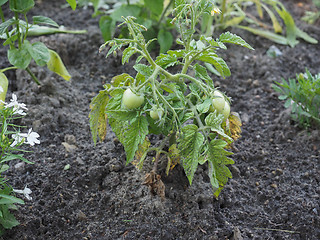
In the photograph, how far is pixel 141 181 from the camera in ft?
5.23

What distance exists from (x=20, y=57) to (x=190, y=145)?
0.99 meters

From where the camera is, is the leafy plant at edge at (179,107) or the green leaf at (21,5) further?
the green leaf at (21,5)

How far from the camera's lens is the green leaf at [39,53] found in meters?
1.80

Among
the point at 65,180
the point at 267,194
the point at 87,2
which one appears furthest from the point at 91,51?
the point at 267,194

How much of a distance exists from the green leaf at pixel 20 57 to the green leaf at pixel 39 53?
0.9 inches

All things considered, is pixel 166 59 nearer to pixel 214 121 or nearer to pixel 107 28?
pixel 214 121

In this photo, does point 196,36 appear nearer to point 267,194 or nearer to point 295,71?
point 295,71

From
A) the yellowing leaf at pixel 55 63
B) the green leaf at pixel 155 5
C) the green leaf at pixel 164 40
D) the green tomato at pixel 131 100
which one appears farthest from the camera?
the green leaf at pixel 164 40

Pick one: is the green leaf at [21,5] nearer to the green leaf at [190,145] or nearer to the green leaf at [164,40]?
the green leaf at [164,40]

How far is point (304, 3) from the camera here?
329 cm

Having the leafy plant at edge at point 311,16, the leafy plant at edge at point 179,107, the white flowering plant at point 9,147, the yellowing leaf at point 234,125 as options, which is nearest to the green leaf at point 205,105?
the leafy plant at edge at point 179,107

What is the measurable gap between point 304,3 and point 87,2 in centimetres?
181

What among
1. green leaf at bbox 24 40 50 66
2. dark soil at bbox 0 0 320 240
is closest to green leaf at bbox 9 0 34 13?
green leaf at bbox 24 40 50 66

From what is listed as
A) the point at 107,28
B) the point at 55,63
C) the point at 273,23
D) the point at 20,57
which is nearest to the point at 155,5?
the point at 107,28
